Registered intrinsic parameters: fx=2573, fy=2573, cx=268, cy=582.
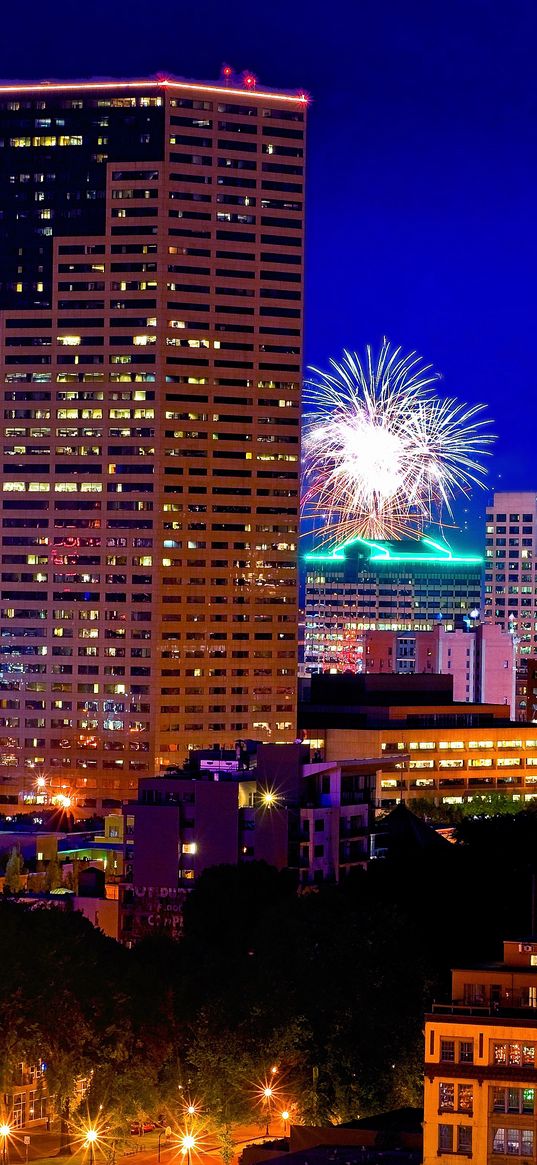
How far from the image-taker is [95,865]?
129 m

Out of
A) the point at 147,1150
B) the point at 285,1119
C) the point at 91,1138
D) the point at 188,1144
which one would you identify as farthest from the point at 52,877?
the point at 285,1119

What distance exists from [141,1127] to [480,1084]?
1097 inches

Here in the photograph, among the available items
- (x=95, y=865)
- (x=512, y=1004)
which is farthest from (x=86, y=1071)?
(x=95, y=865)

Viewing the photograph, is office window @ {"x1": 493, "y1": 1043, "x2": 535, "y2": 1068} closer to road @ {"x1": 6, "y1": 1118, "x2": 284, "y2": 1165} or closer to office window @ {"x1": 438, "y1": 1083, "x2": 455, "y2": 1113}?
office window @ {"x1": 438, "y1": 1083, "x2": 455, "y2": 1113}

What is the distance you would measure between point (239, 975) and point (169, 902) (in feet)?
76.9

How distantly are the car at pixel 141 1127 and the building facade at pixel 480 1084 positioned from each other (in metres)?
25.6

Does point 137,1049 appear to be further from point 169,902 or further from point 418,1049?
point 169,902

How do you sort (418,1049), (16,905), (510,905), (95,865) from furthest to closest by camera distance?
(95,865)
(510,905)
(16,905)
(418,1049)

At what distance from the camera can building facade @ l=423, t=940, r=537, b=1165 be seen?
65.0 meters

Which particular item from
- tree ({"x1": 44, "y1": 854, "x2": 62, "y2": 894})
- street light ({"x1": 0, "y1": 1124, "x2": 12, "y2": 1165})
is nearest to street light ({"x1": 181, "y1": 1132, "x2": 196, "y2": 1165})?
street light ({"x1": 0, "y1": 1124, "x2": 12, "y2": 1165})

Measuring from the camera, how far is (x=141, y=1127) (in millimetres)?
90625

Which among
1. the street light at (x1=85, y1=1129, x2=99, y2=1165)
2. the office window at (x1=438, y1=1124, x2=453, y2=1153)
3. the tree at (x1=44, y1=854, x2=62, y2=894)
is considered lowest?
the street light at (x1=85, y1=1129, x2=99, y2=1165)

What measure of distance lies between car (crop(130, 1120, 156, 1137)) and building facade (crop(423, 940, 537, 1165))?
25.6 meters

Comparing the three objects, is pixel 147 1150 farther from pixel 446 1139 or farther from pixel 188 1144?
pixel 446 1139
